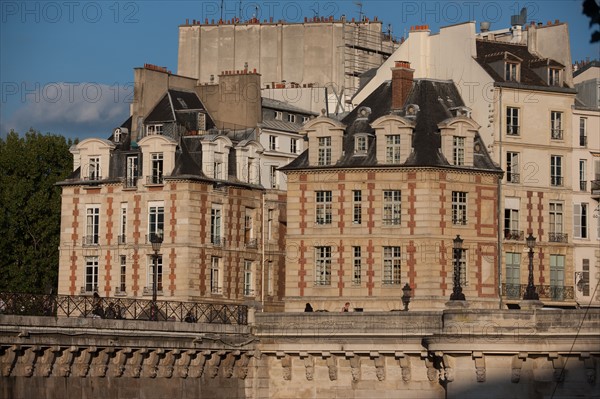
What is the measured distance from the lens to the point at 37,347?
4694 centimetres

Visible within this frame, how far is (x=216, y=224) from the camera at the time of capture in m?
74.8

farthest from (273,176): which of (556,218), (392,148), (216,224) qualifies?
(556,218)

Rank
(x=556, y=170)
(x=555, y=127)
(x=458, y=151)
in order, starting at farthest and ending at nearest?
1. (x=556, y=170)
2. (x=555, y=127)
3. (x=458, y=151)

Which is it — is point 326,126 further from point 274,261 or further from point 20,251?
point 20,251

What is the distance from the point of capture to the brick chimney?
72562 millimetres

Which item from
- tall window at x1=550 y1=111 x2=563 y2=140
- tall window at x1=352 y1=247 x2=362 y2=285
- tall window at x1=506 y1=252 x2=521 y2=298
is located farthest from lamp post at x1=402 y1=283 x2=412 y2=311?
tall window at x1=550 y1=111 x2=563 y2=140

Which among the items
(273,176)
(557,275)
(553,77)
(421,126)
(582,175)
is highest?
(553,77)

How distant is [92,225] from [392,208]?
578 inches

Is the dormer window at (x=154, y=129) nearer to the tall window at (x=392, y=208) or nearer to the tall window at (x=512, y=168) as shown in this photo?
the tall window at (x=392, y=208)

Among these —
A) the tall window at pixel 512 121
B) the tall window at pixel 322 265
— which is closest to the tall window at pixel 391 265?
the tall window at pixel 322 265

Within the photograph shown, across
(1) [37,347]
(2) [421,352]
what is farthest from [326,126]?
(1) [37,347]

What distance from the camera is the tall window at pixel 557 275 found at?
71438 millimetres

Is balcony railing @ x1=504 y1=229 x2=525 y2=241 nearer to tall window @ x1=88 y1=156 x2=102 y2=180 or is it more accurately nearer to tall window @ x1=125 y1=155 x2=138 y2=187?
tall window @ x1=125 y1=155 x2=138 y2=187

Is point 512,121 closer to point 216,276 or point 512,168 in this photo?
point 512,168
